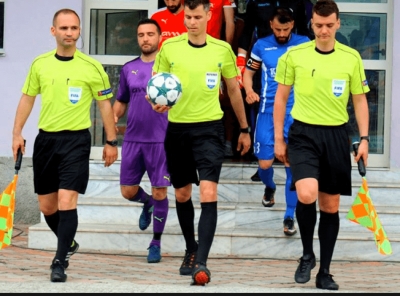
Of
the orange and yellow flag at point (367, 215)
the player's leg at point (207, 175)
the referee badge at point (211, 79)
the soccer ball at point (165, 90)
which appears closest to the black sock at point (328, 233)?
the orange and yellow flag at point (367, 215)

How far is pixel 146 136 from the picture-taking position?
1020cm

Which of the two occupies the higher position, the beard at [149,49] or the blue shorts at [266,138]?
the beard at [149,49]

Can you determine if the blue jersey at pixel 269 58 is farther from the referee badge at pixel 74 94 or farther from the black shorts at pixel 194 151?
the referee badge at pixel 74 94

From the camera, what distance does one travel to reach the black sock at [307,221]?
850 centimetres

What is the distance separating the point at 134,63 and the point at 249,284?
2.63 meters

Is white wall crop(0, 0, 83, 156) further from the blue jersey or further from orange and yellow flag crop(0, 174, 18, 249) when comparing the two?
orange and yellow flag crop(0, 174, 18, 249)

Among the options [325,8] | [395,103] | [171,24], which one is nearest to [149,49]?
[171,24]

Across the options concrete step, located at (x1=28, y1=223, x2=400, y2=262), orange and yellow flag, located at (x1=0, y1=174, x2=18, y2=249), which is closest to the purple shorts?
concrete step, located at (x1=28, y1=223, x2=400, y2=262)

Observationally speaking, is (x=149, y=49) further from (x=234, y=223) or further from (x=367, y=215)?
(x=367, y=215)

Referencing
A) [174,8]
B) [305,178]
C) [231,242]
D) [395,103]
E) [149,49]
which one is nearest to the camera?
[305,178]

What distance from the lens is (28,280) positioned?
8.64 meters

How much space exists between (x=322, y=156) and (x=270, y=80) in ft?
7.48

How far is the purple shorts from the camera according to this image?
1015 cm

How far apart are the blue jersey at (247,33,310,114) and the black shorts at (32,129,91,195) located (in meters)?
2.32
